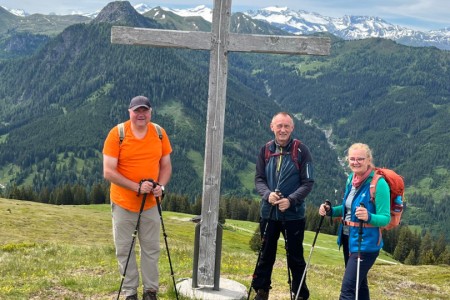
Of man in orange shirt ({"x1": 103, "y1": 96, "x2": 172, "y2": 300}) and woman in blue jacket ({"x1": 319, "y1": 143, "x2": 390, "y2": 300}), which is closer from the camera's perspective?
woman in blue jacket ({"x1": 319, "y1": 143, "x2": 390, "y2": 300})

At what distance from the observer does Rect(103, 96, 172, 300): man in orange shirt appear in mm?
9281

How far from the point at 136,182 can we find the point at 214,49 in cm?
353

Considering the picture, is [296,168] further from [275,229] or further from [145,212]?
[145,212]

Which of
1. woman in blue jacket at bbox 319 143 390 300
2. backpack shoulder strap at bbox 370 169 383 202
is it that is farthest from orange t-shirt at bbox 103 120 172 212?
backpack shoulder strap at bbox 370 169 383 202

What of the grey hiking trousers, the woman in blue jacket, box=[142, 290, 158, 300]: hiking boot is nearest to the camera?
the woman in blue jacket

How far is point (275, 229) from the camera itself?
1023 cm

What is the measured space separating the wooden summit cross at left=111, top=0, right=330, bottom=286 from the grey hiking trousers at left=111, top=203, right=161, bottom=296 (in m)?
1.16

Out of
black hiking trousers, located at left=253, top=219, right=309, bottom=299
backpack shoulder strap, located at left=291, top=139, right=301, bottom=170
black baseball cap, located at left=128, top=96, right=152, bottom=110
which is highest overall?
black baseball cap, located at left=128, top=96, right=152, bottom=110

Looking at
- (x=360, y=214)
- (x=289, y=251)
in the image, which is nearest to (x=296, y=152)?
(x=360, y=214)

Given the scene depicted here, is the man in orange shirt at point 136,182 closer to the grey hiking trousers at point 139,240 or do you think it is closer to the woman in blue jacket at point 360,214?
the grey hiking trousers at point 139,240

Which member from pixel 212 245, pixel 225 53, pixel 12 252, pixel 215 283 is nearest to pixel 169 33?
pixel 225 53

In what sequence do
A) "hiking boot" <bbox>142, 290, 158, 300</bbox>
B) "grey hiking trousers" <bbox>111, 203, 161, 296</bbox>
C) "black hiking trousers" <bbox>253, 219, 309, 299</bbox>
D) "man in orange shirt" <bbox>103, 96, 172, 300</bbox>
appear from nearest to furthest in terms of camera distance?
"man in orange shirt" <bbox>103, 96, 172, 300</bbox>, "grey hiking trousers" <bbox>111, 203, 161, 296</bbox>, "hiking boot" <bbox>142, 290, 158, 300</bbox>, "black hiking trousers" <bbox>253, 219, 309, 299</bbox>

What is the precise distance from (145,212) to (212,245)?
1831 mm

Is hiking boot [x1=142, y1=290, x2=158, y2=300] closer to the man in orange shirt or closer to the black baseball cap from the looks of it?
the man in orange shirt
